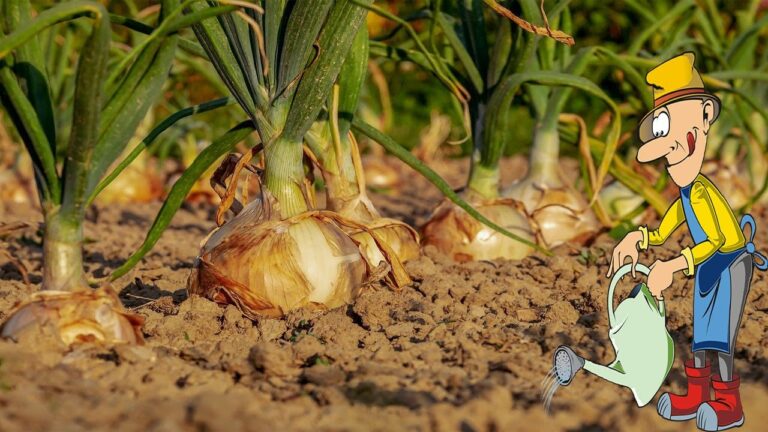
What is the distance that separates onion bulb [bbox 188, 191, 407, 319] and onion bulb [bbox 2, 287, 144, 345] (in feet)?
0.89

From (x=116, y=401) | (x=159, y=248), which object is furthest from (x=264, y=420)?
(x=159, y=248)

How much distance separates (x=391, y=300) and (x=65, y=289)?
639mm

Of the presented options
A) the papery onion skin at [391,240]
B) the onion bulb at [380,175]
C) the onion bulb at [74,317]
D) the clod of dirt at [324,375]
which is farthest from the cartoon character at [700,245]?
the onion bulb at [380,175]

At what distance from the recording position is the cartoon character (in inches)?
56.1

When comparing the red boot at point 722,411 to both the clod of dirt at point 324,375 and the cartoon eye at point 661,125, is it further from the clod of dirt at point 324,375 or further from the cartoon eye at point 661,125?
the clod of dirt at point 324,375

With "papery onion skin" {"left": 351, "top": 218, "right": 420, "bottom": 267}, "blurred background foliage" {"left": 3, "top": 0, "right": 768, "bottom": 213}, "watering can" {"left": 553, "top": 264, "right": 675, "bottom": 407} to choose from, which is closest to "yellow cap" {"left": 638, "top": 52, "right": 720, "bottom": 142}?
"watering can" {"left": 553, "top": 264, "right": 675, "bottom": 407}

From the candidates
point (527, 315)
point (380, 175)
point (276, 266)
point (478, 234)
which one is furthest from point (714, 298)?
point (380, 175)

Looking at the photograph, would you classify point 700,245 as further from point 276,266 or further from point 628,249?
point 276,266

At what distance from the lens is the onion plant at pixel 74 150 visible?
59.4 inches

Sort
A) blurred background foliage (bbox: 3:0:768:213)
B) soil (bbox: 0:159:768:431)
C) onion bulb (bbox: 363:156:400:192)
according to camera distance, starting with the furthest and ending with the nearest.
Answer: onion bulb (bbox: 363:156:400:192), blurred background foliage (bbox: 3:0:768:213), soil (bbox: 0:159:768:431)

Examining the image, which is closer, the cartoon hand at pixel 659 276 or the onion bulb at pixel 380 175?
the cartoon hand at pixel 659 276

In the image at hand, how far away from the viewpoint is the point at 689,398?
1.41m

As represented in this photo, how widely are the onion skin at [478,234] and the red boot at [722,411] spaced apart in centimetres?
103

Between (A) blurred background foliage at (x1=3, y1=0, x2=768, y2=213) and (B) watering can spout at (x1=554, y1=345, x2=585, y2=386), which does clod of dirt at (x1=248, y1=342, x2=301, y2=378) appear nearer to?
(B) watering can spout at (x1=554, y1=345, x2=585, y2=386)
